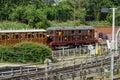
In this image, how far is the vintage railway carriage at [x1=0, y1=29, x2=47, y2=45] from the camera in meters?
40.3

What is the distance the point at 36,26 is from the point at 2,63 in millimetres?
20949

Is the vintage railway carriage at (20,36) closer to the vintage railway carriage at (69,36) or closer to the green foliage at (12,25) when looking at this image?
the vintage railway carriage at (69,36)

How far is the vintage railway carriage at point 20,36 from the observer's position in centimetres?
4031

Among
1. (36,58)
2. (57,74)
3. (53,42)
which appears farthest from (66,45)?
(57,74)

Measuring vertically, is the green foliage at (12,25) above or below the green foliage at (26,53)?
above

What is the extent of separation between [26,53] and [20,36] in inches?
280

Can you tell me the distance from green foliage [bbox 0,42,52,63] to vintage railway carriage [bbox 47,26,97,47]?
8.13 m

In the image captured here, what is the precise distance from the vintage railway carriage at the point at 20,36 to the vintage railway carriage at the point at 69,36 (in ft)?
3.67

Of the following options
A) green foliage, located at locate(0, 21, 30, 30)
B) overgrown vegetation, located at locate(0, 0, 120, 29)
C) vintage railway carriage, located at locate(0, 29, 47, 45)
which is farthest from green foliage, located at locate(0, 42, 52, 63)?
overgrown vegetation, located at locate(0, 0, 120, 29)

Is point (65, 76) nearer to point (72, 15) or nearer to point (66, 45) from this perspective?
point (66, 45)

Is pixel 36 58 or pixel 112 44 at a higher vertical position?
pixel 112 44

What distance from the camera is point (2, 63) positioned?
33531 mm

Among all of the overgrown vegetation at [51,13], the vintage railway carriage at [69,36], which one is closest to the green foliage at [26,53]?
the vintage railway carriage at [69,36]

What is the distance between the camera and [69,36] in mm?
44625
